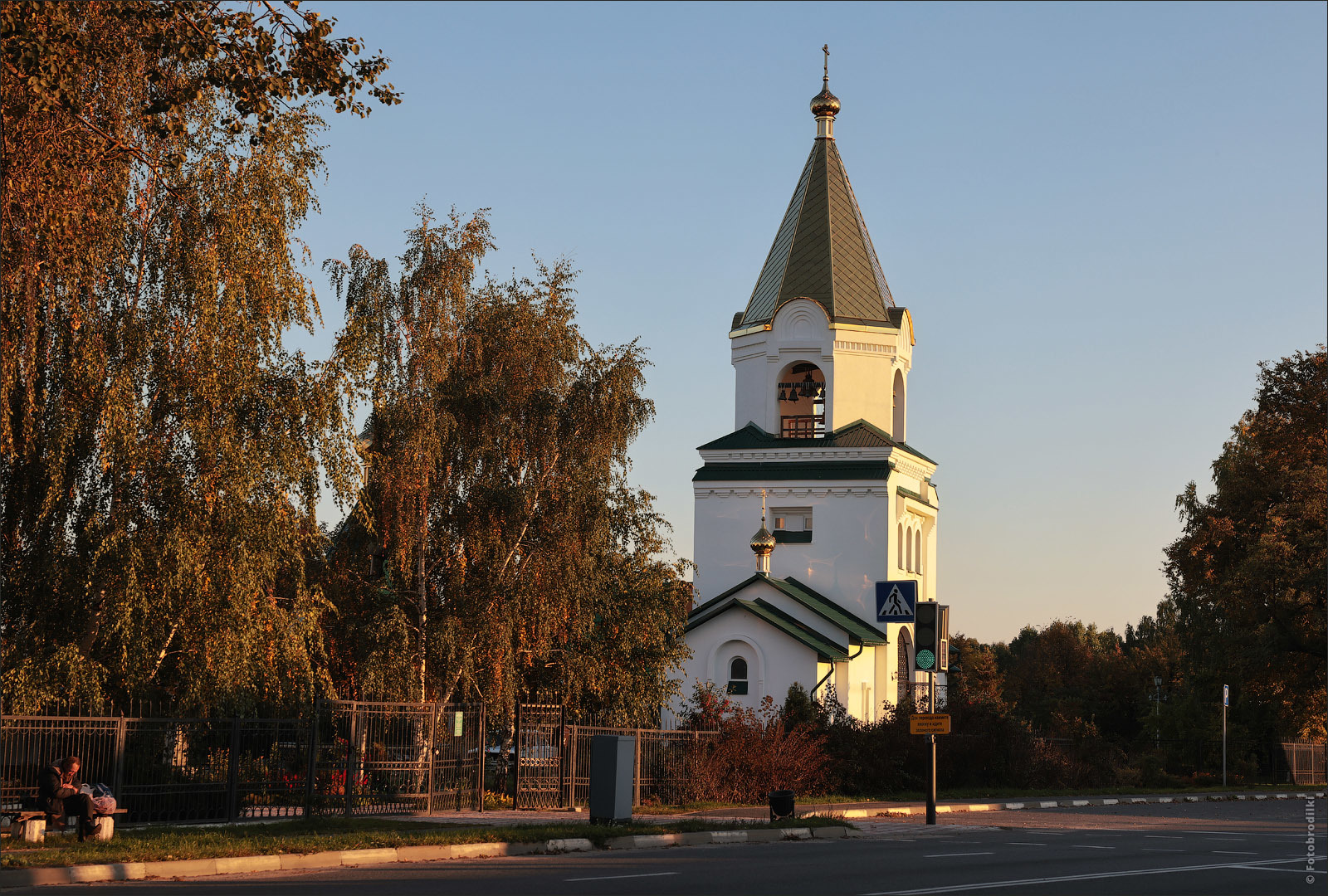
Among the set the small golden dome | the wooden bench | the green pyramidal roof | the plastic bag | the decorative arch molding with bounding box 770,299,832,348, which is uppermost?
the small golden dome

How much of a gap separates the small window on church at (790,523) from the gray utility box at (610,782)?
85.4 feet

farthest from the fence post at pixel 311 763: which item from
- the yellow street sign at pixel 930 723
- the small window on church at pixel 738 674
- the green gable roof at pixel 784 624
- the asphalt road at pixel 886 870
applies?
the small window on church at pixel 738 674

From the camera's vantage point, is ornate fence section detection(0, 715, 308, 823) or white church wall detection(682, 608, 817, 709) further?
white church wall detection(682, 608, 817, 709)

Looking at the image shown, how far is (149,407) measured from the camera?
65.1 feet

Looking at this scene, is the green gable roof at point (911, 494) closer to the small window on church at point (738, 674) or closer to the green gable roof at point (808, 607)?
the green gable roof at point (808, 607)

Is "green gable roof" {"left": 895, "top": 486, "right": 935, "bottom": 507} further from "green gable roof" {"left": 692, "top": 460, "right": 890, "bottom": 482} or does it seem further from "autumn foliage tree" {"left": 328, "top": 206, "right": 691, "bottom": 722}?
"autumn foliage tree" {"left": 328, "top": 206, "right": 691, "bottom": 722}

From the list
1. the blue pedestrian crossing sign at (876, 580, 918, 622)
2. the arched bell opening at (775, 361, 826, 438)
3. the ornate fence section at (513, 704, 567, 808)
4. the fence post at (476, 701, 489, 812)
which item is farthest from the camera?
the arched bell opening at (775, 361, 826, 438)

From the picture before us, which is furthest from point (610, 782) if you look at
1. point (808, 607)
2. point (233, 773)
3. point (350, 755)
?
Answer: point (808, 607)

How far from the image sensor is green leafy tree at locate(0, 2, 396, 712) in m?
18.0

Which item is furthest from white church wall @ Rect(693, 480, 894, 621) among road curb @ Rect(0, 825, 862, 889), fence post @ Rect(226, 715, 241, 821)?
fence post @ Rect(226, 715, 241, 821)

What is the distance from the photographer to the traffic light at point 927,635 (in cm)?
2438

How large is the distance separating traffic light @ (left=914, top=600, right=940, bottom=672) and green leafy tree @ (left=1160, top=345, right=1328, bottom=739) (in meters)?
19.6

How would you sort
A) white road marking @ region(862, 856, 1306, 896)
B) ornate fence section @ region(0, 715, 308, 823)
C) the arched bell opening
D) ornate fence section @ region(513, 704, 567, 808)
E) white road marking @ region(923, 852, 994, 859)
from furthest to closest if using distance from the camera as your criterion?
1. the arched bell opening
2. ornate fence section @ region(513, 704, 567, 808)
3. ornate fence section @ region(0, 715, 308, 823)
4. white road marking @ region(923, 852, 994, 859)
5. white road marking @ region(862, 856, 1306, 896)

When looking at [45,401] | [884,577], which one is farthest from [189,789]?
[884,577]
